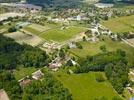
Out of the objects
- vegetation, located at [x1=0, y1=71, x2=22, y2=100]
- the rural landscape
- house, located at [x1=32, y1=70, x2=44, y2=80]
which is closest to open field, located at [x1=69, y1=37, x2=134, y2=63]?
the rural landscape

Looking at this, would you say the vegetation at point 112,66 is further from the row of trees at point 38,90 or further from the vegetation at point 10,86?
the vegetation at point 10,86

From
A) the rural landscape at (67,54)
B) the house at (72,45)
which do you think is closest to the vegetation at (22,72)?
the rural landscape at (67,54)

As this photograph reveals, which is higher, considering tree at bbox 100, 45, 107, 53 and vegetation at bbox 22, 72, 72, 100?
vegetation at bbox 22, 72, 72, 100

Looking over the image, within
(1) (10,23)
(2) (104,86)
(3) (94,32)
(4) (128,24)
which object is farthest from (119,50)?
(1) (10,23)

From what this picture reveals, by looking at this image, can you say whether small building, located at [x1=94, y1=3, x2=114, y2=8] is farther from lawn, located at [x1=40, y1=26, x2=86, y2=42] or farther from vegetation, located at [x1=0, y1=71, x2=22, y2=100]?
vegetation, located at [x1=0, y1=71, x2=22, y2=100]

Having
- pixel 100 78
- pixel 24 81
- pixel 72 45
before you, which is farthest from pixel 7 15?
pixel 100 78

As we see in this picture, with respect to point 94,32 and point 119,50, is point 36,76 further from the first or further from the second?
point 94,32

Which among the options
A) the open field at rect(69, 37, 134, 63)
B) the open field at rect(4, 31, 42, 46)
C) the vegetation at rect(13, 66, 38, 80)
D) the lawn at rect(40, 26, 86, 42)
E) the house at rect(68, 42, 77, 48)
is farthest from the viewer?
the lawn at rect(40, 26, 86, 42)
